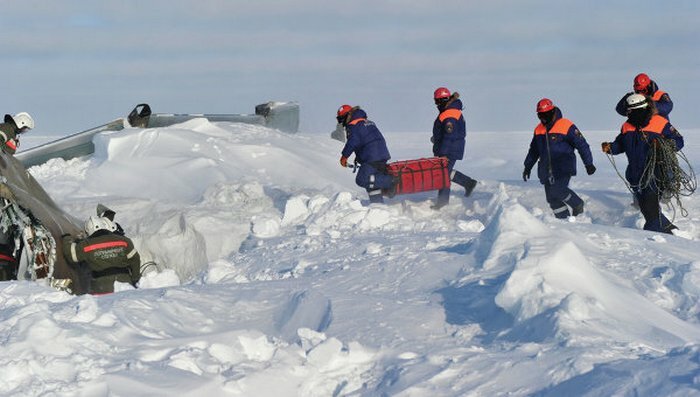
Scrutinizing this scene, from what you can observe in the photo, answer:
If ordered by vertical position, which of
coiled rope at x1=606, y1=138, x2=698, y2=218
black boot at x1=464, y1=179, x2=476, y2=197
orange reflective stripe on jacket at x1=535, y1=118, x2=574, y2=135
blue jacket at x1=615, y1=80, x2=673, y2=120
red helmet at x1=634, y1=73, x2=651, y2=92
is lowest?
black boot at x1=464, y1=179, x2=476, y2=197

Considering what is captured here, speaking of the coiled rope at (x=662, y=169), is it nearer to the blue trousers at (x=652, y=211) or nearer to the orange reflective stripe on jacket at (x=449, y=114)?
the blue trousers at (x=652, y=211)

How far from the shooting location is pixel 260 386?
5.22m

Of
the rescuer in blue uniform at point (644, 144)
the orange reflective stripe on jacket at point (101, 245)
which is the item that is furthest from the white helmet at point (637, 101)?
the orange reflective stripe on jacket at point (101, 245)

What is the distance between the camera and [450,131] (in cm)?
1273

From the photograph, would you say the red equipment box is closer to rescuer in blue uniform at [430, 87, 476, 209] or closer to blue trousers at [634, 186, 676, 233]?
rescuer in blue uniform at [430, 87, 476, 209]

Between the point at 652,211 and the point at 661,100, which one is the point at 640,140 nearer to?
the point at 652,211

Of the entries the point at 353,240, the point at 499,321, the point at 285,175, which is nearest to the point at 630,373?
the point at 499,321

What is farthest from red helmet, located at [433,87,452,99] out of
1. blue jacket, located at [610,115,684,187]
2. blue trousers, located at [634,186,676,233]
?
blue trousers, located at [634,186,676,233]

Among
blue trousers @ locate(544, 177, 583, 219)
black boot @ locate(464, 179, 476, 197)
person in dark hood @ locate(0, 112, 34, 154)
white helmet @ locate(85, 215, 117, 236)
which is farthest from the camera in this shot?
black boot @ locate(464, 179, 476, 197)

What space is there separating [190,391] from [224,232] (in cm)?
684

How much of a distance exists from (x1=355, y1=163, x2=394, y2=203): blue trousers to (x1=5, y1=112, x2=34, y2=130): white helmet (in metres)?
3.89

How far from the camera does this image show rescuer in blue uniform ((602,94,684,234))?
10656 millimetres

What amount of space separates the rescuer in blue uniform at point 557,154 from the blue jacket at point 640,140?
0.48m

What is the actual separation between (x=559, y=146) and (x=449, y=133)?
165 cm
